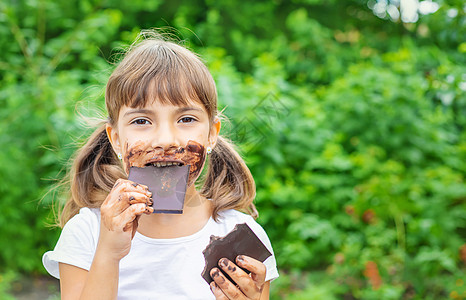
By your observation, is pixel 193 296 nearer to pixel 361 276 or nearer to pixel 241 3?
pixel 361 276

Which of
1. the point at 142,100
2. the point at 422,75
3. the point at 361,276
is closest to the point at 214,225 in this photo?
the point at 142,100

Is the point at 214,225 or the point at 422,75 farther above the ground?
the point at 422,75

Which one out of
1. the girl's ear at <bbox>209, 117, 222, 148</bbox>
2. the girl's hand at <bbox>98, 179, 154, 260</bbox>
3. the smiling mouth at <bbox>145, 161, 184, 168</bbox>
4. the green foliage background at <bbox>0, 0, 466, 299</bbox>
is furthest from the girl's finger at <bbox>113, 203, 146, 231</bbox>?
the green foliage background at <bbox>0, 0, 466, 299</bbox>

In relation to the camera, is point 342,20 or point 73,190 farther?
point 342,20

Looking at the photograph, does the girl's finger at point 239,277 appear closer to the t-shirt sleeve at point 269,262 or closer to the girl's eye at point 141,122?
the t-shirt sleeve at point 269,262

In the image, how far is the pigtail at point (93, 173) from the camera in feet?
6.43

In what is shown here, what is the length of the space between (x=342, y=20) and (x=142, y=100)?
6119 mm

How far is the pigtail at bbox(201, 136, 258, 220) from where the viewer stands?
2.02 m

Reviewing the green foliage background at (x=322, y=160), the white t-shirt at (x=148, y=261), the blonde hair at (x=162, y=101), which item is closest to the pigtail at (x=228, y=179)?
the blonde hair at (x=162, y=101)

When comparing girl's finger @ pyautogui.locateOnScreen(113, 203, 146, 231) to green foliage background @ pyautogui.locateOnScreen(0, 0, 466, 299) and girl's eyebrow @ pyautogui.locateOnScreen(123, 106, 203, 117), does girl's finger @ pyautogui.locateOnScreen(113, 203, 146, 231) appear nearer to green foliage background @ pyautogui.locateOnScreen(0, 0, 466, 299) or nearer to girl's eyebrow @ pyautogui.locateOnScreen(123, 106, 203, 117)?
girl's eyebrow @ pyautogui.locateOnScreen(123, 106, 203, 117)

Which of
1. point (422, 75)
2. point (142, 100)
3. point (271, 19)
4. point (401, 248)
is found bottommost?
point (401, 248)

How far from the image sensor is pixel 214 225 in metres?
1.86

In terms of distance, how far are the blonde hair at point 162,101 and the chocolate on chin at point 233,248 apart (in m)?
0.33

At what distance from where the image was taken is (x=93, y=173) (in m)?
1.99
